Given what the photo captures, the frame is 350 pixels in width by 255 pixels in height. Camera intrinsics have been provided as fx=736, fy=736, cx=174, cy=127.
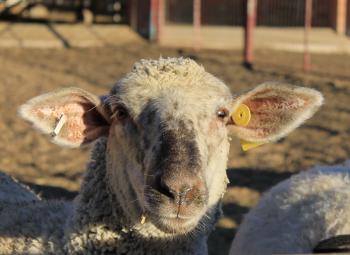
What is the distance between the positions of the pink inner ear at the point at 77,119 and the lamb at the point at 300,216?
125cm

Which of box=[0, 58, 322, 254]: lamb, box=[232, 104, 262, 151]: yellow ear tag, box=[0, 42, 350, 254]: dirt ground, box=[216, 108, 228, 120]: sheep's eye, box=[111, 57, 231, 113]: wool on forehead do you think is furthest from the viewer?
box=[0, 42, 350, 254]: dirt ground

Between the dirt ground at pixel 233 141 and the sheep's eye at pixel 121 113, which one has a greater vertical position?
the sheep's eye at pixel 121 113

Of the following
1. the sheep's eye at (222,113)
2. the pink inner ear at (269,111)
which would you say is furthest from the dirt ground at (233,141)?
the sheep's eye at (222,113)

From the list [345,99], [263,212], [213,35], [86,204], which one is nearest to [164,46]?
[213,35]

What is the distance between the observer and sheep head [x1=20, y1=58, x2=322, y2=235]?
2924 millimetres

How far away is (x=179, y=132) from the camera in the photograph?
3.05 meters

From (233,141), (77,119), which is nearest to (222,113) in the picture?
(77,119)

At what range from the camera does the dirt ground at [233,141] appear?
7.80 meters

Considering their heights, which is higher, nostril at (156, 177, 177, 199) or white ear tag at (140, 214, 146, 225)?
nostril at (156, 177, 177, 199)

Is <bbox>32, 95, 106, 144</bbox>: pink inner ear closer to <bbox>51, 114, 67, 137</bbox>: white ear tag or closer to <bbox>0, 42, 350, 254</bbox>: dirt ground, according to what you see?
<bbox>51, 114, 67, 137</bbox>: white ear tag

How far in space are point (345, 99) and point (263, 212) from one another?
8.31m

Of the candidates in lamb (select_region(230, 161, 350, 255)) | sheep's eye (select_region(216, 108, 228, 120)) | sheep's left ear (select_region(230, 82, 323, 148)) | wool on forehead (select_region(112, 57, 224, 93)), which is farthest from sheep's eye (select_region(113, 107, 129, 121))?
lamb (select_region(230, 161, 350, 255))

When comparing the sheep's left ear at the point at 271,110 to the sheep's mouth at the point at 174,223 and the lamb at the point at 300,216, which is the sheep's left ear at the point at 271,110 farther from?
the sheep's mouth at the point at 174,223

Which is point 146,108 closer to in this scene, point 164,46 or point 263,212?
point 263,212
